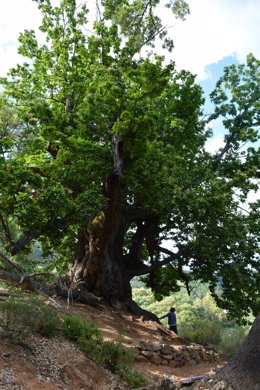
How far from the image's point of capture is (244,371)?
5551 millimetres

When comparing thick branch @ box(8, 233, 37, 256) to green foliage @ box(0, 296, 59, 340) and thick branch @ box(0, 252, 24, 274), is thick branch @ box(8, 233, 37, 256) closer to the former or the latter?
thick branch @ box(0, 252, 24, 274)

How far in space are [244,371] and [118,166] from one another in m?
9.86

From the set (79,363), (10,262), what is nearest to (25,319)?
(79,363)

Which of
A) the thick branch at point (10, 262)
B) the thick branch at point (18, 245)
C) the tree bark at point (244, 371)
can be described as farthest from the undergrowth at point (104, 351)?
the thick branch at point (18, 245)

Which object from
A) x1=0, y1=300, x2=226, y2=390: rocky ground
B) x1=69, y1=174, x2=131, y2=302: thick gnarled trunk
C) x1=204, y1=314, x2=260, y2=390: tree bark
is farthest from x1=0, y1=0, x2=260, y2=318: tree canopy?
x1=204, y1=314, x2=260, y2=390: tree bark

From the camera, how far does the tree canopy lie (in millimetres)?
12891

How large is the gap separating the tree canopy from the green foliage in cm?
378

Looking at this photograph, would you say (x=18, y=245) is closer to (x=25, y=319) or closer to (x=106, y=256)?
(x=25, y=319)

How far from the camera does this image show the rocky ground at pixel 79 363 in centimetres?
648

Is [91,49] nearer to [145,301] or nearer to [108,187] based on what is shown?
[108,187]

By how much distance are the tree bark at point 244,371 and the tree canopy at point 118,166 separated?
7754 mm

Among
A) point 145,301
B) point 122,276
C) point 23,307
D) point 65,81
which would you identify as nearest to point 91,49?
point 65,81

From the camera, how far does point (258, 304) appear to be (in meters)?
A: 14.7

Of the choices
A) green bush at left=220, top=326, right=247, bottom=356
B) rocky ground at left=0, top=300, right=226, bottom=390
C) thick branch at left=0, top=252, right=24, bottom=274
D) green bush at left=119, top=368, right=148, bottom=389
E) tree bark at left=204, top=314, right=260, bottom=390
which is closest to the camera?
tree bark at left=204, top=314, right=260, bottom=390
